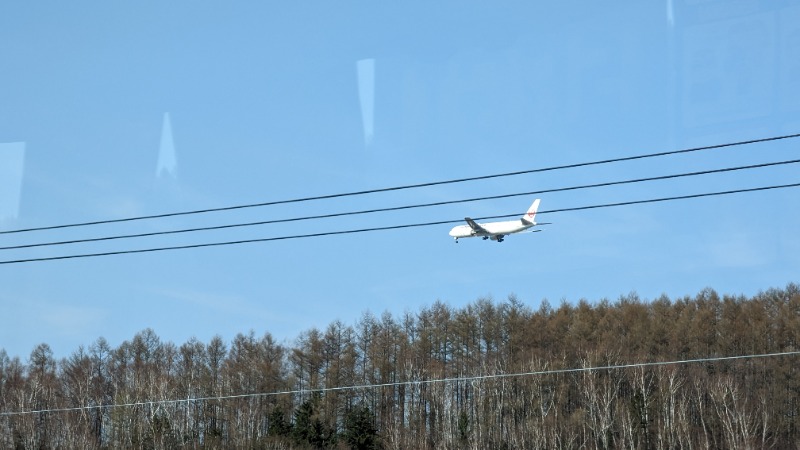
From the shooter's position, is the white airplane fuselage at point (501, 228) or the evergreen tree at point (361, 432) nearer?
the white airplane fuselage at point (501, 228)

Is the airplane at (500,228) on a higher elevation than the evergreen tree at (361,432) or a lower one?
higher

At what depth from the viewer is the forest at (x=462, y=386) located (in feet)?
273

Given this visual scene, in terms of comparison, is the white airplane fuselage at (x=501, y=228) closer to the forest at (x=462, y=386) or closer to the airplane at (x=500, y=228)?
the airplane at (x=500, y=228)

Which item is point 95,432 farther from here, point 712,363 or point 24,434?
point 712,363

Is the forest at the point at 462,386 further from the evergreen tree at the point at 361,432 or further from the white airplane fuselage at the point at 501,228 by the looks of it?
the white airplane fuselage at the point at 501,228

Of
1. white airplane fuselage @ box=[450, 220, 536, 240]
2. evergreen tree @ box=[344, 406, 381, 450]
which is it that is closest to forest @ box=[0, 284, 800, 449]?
evergreen tree @ box=[344, 406, 381, 450]

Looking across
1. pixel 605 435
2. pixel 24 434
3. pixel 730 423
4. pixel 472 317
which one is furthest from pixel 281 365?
pixel 730 423

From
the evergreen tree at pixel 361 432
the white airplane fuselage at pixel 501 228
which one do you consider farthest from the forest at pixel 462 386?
the white airplane fuselage at pixel 501 228

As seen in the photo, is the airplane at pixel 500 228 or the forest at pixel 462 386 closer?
the airplane at pixel 500 228

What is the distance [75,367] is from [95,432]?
1386 centimetres

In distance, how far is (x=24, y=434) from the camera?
83062 millimetres

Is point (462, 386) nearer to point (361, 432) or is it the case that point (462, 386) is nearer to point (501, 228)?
point (361, 432)

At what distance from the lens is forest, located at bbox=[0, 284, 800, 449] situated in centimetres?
8319

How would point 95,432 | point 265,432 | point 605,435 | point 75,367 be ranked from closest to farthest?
point 605,435 → point 95,432 → point 265,432 → point 75,367
